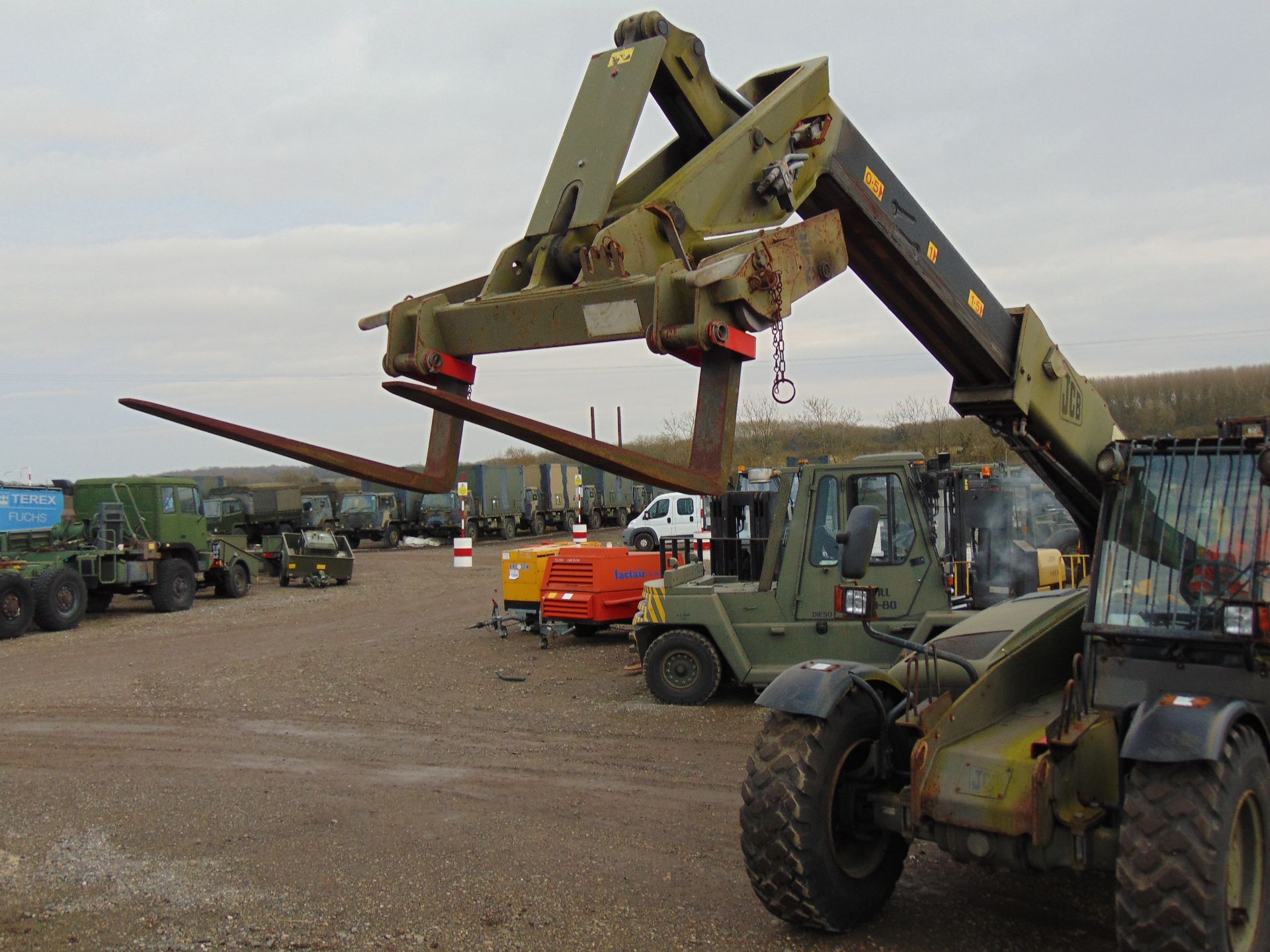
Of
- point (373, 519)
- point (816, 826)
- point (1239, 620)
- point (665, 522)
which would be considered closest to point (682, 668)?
point (816, 826)

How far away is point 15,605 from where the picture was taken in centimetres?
1688

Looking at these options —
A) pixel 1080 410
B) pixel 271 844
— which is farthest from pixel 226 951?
pixel 1080 410

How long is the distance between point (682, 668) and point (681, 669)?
0.02 metres

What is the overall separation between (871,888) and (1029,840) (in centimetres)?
92

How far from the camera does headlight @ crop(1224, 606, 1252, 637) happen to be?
4.15 m

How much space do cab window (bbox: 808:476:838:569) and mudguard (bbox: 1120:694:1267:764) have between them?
17.7ft

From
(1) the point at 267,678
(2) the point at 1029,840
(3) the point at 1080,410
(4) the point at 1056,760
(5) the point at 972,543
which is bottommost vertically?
(1) the point at 267,678

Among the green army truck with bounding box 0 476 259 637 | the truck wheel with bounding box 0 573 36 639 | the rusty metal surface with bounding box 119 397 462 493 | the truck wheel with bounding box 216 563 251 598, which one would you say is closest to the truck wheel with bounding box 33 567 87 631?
the green army truck with bounding box 0 476 259 637

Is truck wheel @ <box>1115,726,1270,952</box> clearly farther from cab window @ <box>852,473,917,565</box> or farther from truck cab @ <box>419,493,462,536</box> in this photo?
truck cab @ <box>419,493,462,536</box>

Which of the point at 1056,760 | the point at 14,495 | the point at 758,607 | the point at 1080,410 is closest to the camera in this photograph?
the point at 1056,760

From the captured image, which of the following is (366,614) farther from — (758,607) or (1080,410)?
(1080,410)

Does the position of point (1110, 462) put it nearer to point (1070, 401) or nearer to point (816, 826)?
point (1070, 401)

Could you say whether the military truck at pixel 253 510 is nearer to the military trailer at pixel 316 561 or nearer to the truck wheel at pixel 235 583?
the military trailer at pixel 316 561

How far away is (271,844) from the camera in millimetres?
6316
